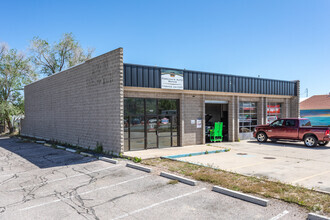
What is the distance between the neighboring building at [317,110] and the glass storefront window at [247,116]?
16.8m

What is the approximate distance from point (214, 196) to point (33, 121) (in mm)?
22005

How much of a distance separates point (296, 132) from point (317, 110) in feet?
76.7

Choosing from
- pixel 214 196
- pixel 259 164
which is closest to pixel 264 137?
pixel 259 164

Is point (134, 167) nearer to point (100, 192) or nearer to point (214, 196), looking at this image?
point (100, 192)

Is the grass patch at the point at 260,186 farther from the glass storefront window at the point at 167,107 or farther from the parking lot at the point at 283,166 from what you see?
the glass storefront window at the point at 167,107

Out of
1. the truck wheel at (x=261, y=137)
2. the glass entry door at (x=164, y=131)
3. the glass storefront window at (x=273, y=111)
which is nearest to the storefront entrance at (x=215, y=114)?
the truck wheel at (x=261, y=137)

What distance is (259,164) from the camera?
10.2m

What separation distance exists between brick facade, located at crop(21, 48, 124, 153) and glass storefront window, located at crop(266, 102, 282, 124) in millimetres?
13831

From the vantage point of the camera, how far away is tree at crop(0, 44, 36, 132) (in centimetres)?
3106

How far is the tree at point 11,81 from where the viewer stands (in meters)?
31.1

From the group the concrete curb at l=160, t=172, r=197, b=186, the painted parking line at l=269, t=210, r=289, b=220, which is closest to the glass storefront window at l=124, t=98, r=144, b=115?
the concrete curb at l=160, t=172, r=197, b=186

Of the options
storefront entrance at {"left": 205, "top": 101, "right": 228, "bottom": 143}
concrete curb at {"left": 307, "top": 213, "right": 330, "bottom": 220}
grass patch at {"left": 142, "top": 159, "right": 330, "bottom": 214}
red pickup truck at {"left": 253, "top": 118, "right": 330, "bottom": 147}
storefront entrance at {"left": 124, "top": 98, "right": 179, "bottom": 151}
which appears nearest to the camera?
concrete curb at {"left": 307, "top": 213, "right": 330, "bottom": 220}

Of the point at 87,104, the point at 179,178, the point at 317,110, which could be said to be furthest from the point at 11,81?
the point at 317,110

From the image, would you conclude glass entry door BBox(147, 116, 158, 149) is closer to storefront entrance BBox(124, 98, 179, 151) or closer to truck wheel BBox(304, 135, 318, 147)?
storefront entrance BBox(124, 98, 179, 151)
